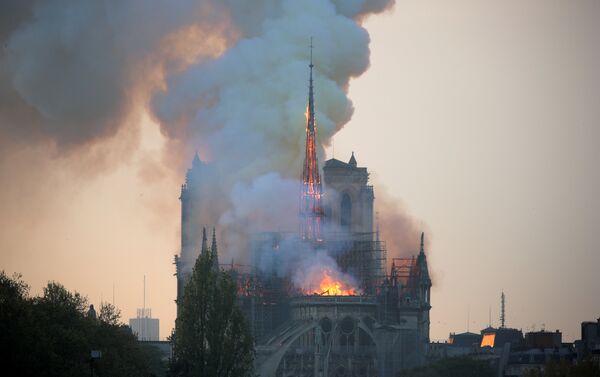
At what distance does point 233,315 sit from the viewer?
571 ft

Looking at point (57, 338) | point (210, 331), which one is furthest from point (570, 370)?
point (57, 338)

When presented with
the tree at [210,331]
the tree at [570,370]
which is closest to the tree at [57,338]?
the tree at [210,331]

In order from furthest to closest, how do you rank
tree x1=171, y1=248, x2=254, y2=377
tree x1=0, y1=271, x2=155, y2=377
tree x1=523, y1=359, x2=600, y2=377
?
tree x1=523, y1=359, x2=600, y2=377 → tree x1=171, y1=248, x2=254, y2=377 → tree x1=0, y1=271, x2=155, y2=377

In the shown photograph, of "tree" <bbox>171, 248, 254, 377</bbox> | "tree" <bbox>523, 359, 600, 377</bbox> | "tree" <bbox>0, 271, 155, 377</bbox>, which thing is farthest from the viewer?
"tree" <bbox>523, 359, 600, 377</bbox>

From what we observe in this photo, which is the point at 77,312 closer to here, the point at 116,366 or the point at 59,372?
the point at 116,366

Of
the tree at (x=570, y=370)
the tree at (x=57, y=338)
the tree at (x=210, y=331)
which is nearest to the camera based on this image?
the tree at (x=57, y=338)

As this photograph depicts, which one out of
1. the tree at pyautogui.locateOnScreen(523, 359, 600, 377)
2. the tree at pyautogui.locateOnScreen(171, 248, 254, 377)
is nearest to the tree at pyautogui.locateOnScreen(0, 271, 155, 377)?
the tree at pyautogui.locateOnScreen(171, 248, 254, 377)

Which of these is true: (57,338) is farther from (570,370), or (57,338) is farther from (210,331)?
(570,370)

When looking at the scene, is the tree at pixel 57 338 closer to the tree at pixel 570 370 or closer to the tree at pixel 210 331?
the tree at pixel 210 331

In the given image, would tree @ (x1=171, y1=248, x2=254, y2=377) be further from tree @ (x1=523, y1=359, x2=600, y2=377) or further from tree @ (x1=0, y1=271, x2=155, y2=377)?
tree @ (x1=523, y1=359, x2=600, y2=377)

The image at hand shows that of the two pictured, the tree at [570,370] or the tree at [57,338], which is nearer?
the tree at [57,338]

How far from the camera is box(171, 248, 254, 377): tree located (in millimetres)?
169875

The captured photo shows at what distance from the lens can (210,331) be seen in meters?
172

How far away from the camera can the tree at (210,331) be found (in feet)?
557
